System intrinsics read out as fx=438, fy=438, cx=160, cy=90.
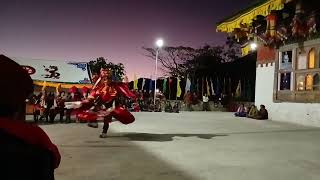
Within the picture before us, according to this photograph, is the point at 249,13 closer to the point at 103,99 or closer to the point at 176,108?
the point at 176,108

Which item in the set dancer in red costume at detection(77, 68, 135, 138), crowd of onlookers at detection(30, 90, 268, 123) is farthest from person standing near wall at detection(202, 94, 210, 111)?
dancer in red costume at detection(77, 68, 135, 138)

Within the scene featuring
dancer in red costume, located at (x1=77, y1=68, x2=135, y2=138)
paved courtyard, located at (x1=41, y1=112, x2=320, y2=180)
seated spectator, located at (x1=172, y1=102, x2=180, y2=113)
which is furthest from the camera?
seated spectator, located at (x1=172, y1=102, x2=180, y2=113)

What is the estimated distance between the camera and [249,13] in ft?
61.7

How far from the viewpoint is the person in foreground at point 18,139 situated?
5.85 ft

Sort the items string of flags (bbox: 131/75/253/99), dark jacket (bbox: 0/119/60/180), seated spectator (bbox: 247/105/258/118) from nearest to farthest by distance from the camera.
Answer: dark jacket (bbox: 0/119/60/180) < seated spectator (bbox: 247/105/258/118) < string of flags (bbox: 131/75/253/99)

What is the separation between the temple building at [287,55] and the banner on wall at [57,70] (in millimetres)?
8370

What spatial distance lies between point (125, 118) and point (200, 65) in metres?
27.5

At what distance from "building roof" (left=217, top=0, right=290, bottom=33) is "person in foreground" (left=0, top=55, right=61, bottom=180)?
1498 cm

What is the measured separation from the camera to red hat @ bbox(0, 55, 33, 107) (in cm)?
186

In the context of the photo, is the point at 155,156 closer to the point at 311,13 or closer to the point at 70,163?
the point at 70,163

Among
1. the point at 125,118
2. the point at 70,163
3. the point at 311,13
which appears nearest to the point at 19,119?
the point at 70,163

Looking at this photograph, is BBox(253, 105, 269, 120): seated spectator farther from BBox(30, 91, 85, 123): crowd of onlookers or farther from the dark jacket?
the dark jacket

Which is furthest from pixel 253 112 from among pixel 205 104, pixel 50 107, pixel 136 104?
pixel 205 104

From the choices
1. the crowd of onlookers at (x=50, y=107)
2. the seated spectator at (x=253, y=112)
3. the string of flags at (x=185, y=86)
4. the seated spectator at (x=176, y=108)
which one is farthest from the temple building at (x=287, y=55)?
the string of flags at (x=185, y=86)
